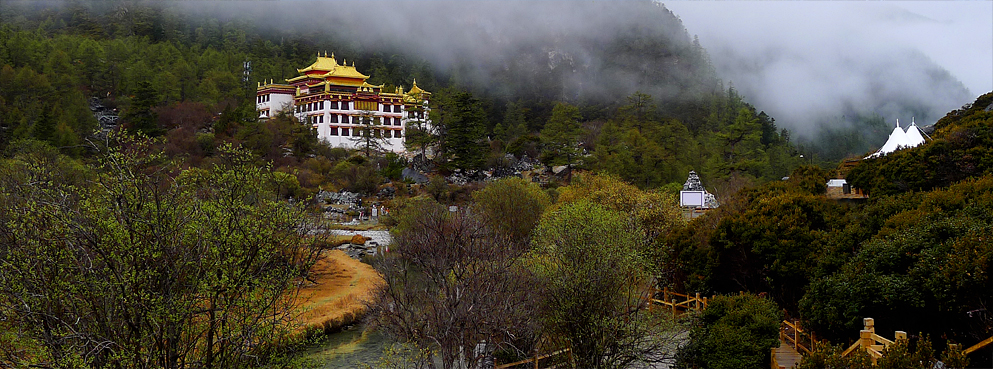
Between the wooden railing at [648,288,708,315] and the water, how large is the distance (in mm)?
7506

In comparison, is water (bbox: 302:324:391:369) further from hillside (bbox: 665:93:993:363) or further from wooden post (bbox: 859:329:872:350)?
wooden post (bbox: 859:329:872:350)

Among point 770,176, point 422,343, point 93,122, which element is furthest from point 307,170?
point 422,343

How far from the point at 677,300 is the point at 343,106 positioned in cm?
4469

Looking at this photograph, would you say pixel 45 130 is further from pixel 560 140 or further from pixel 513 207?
pixel 560 140

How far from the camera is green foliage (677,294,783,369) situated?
12.6 metres

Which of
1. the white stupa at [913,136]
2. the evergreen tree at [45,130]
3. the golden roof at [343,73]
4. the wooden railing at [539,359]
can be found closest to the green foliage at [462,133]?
the golden roof at [343,73]

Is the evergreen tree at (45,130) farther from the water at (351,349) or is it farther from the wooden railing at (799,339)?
the wooden railing at (799,339)

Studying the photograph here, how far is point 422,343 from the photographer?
13656 millimetres

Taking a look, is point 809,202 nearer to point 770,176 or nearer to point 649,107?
point 770,176

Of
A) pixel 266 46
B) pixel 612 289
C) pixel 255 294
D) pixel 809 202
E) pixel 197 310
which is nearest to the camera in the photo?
pixel 197 310

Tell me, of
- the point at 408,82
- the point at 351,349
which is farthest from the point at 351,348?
the point at 408,82

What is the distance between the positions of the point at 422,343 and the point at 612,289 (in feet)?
12.7

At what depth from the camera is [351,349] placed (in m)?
19.5

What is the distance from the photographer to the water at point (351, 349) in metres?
18.0
